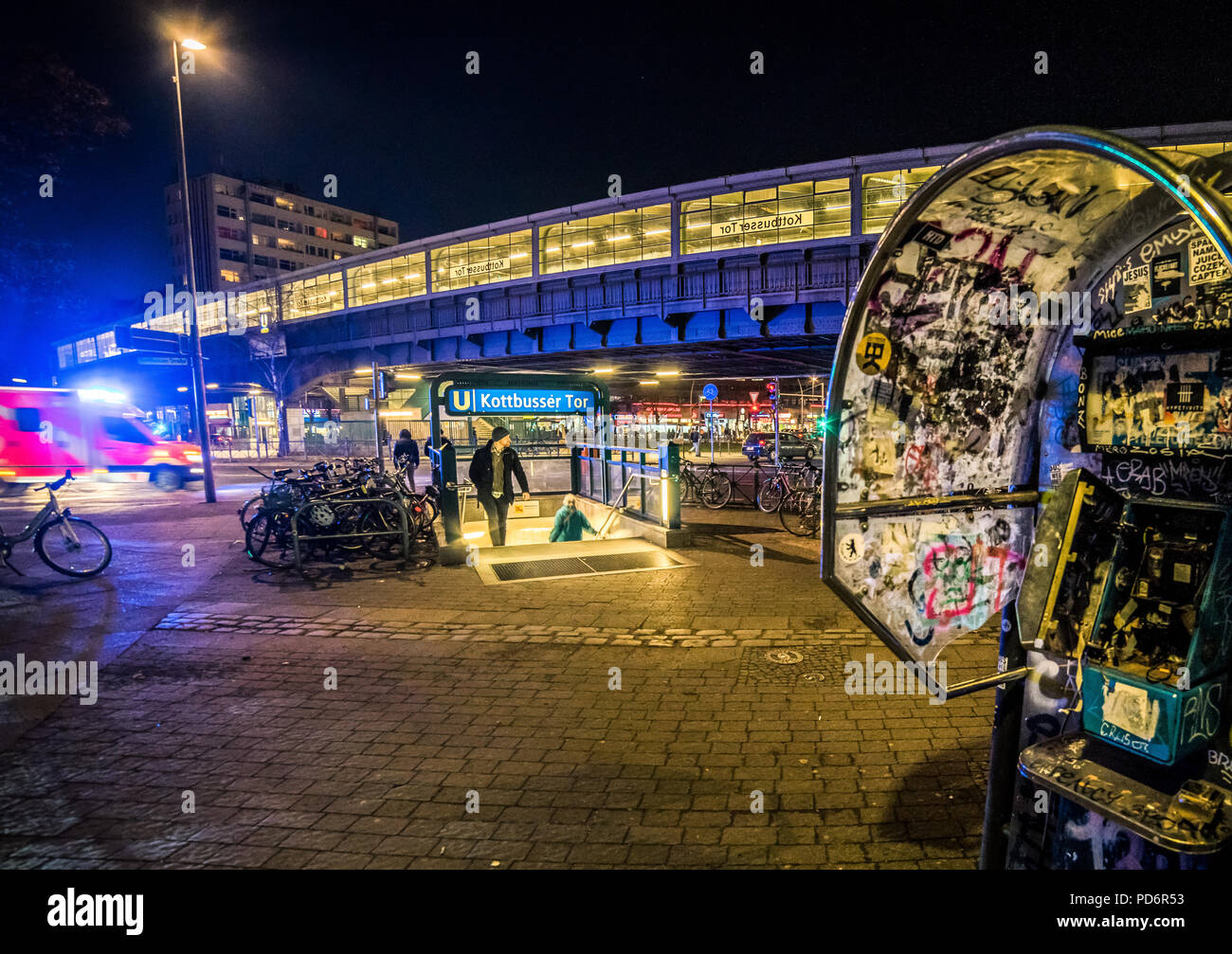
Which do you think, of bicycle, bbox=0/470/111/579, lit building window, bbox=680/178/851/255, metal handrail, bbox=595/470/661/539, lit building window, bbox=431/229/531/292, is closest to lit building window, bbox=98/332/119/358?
bicycle, bbox=0/470/111/579

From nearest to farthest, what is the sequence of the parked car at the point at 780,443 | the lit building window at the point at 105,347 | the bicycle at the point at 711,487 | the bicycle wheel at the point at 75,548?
the bicycle wheel at the point at 75,548
the bicycle at the point at 711,487
the lit building window at the point at 105,347
the parked car at the point at 780,443

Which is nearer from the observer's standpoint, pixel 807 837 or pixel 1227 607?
pixel 1227 607

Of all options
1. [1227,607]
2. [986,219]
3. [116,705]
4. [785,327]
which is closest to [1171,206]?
[986,219]

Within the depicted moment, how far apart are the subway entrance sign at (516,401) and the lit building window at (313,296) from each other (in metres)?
37.6

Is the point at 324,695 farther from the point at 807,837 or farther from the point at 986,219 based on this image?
the point at 986,219

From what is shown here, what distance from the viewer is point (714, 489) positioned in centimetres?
1426

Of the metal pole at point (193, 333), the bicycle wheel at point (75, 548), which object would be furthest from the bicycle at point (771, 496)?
the metal pole at point (193, 333)

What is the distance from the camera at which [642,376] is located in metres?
46.2

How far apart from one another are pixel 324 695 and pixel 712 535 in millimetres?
7078

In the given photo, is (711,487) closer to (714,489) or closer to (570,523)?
(714,489)

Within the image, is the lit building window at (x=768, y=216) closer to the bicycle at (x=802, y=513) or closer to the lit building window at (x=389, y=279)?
the lit building window at (x=389, y=279)

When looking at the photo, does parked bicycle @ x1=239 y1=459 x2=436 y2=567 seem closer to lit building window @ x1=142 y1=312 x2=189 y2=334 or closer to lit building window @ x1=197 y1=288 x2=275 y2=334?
lit building window @ x1=197 y1=288 x2=275 y2=334

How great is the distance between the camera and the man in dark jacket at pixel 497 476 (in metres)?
9.64

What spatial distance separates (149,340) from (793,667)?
1642 centimetres
